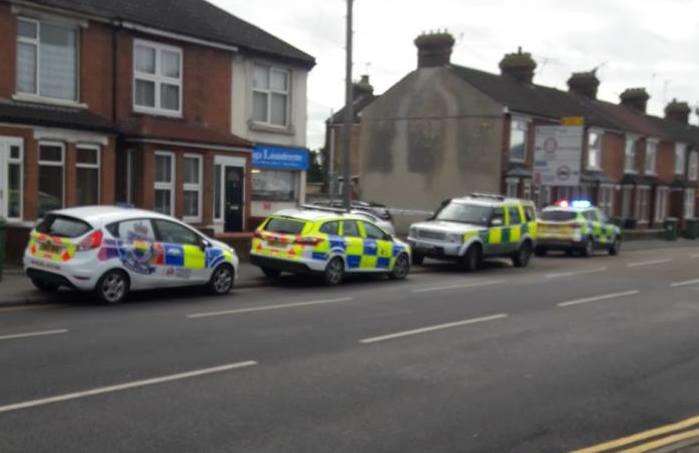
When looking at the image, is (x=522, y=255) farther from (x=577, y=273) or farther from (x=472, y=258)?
(x=472, y=258)

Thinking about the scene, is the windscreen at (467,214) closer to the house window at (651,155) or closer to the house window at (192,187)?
the house window at (192,187)

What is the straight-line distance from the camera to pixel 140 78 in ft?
68.0

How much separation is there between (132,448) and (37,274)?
297 inches

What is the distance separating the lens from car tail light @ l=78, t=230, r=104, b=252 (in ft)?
39.5

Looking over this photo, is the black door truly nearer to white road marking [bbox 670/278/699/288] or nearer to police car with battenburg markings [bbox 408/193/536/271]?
police car with battenburg markings [bbox 408/193/536/271]

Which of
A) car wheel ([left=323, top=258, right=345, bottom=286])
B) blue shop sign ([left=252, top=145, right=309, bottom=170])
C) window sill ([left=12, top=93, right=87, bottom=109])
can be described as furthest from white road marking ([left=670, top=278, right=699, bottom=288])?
window sill ([left=12, top=93, right=87, bottom=109])

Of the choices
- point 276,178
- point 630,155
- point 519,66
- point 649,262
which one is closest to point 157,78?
point 276,178

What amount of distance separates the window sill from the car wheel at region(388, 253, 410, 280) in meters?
8.46

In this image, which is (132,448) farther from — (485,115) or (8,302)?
(485,115)

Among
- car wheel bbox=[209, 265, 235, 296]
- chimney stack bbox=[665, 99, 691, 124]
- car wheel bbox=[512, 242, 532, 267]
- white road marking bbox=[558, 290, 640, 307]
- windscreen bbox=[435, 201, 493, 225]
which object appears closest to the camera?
car wheel bbox=[209, 265, 235, 296]

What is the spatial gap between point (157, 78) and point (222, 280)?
28.9 feet

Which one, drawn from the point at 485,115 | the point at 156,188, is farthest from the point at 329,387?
the point at 485,115

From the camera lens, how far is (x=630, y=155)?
4794 cm

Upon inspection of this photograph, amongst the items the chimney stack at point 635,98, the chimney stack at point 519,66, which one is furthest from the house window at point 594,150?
the chimney stack at point 635,98
